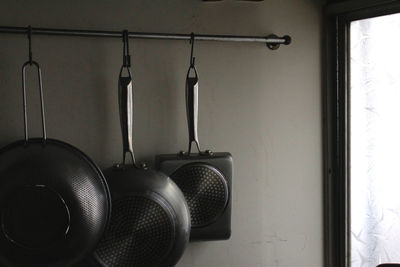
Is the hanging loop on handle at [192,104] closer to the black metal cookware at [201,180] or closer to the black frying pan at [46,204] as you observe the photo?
the black metal cookware at [201,180]

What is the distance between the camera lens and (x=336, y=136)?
1609mm

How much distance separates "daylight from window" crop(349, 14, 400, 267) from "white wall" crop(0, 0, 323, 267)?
107mm

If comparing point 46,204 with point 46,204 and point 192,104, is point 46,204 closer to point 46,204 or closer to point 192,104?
point 46,204

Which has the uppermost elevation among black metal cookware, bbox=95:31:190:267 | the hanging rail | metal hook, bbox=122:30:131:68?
the hanging rail

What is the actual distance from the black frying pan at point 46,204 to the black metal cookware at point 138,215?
0.24 feet

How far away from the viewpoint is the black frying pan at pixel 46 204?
1.20 m

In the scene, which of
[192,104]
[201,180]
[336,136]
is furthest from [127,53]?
[336,136]

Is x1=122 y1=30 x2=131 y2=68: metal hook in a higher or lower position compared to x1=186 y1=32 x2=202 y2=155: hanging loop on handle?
higher

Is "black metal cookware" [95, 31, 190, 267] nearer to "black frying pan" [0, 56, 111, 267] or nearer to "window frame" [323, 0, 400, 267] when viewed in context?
"black frying pan" [0, 56, 111, 267]

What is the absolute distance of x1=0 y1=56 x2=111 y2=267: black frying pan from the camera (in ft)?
3.92

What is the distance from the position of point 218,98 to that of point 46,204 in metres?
0.54

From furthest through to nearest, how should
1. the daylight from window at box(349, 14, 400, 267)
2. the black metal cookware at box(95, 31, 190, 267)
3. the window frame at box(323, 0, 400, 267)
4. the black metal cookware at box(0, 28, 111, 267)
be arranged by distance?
1. the window frame at box(323, 0, 400, 267)
2. the daylight from window at box(349, 14, 400, 267)
3. the black metal cookware at box(95, 31, 190, 267)
4. the black metal cookware at box(0, 28, 111, 267)

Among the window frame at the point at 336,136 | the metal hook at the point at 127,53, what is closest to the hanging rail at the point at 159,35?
the metal hook at the point at 127,53

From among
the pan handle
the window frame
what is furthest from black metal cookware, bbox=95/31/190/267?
the window frame
